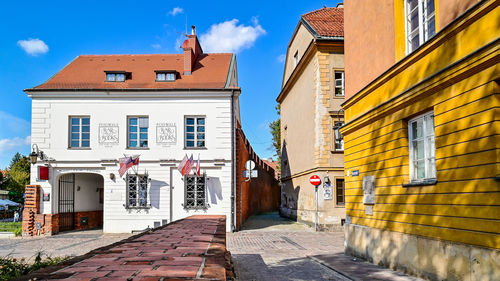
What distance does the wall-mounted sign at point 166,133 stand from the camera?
19.1 m

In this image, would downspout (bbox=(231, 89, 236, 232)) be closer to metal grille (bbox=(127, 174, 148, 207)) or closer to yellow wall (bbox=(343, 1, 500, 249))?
metal grille (bbox=(127, 174, 148, 207))

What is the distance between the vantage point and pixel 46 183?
18812mm

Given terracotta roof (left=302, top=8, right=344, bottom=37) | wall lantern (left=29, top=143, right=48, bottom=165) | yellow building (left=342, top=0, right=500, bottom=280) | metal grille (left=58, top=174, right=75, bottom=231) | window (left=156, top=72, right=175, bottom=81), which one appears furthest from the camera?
window (left=156, top=72, right=175, bottom=81)

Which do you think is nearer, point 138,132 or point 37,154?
point 37,154

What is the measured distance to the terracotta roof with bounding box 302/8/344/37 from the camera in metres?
20.2


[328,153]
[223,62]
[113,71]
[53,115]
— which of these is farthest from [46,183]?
[328,153]

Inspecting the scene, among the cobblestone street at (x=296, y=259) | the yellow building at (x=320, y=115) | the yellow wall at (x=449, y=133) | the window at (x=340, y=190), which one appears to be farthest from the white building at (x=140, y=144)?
the yellow wall at (x=449, y=133)

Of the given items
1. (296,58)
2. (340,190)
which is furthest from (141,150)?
(296,58)

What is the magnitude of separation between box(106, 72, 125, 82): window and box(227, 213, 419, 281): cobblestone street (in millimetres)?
9327

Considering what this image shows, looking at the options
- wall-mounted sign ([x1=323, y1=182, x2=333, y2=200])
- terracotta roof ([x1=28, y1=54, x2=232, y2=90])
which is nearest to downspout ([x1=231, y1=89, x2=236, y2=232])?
terracotta roof ([x1=28, y1=54, x2=232, y2=90])

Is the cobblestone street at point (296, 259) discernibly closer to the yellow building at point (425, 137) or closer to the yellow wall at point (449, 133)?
the yellow building at point (425, 137)

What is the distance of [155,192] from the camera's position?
1886 centimetres

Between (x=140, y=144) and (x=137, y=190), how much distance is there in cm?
211

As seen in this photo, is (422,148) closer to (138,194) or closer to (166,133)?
(166,133)
